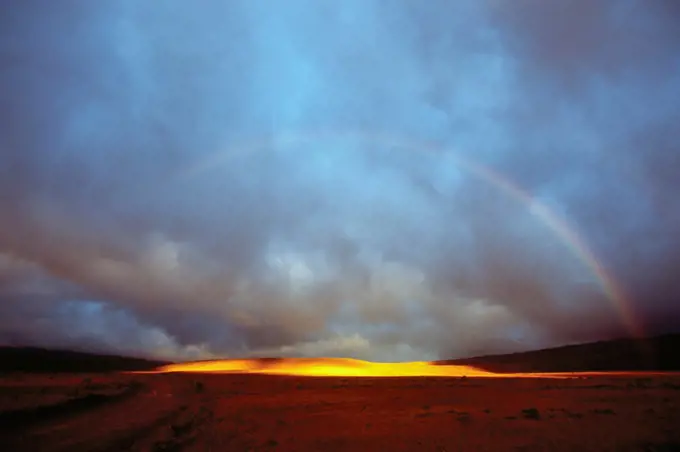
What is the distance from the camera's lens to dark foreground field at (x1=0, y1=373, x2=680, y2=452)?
13.6 meters

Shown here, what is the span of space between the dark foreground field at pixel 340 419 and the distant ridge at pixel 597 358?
42.1 metres

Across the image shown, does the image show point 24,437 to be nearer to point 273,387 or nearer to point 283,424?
point 283,424

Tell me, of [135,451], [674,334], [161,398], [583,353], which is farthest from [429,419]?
[674,334]

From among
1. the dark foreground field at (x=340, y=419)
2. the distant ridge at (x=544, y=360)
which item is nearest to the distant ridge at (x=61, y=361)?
the distant ridge at (x=544, y=360)

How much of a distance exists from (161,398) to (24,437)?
36.9 ft

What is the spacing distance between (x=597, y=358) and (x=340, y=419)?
6657cm

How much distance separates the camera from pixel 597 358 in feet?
236

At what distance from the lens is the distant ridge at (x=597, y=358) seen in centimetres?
6694

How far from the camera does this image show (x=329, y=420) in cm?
1789

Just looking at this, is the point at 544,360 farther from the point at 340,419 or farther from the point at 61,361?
the point at 61,361

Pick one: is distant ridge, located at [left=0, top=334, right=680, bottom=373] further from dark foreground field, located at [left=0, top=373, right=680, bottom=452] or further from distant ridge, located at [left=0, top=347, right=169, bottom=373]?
dark foreground field, located at [left=0, top=373, right=680, bottom=452]

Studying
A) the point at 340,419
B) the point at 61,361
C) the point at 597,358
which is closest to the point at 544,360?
the point at 597,358

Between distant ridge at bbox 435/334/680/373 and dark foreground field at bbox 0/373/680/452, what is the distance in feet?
138

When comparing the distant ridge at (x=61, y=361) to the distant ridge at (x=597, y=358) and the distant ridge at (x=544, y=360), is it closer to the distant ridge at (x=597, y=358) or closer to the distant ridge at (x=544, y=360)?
the distant ridge at (x=544, y=360)
